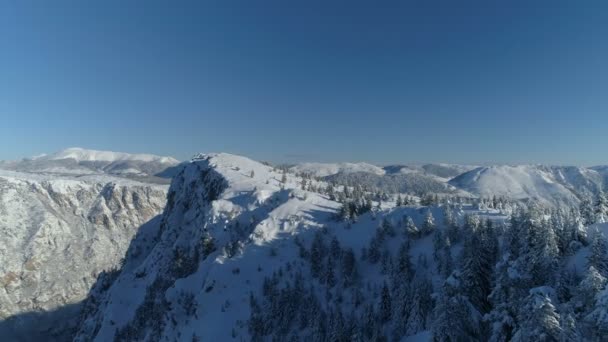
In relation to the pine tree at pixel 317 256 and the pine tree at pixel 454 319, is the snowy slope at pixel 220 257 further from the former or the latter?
the pine tree at pixel 454 319

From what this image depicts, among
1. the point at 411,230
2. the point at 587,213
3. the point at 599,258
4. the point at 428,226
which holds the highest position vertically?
the point at 587,213

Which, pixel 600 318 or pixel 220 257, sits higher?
pixel 600 318

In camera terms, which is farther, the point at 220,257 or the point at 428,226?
the point at 428,226

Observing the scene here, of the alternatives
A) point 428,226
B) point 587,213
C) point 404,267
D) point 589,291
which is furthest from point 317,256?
point 589,291

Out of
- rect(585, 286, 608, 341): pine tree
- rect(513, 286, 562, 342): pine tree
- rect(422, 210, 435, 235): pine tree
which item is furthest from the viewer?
rect(422, 210, 435, 235): pine tree

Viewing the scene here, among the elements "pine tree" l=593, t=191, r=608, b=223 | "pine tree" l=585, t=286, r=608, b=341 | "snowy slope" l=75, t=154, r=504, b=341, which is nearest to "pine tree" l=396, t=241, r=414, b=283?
"snowy slope" l=75, t=154, r=504, b=341

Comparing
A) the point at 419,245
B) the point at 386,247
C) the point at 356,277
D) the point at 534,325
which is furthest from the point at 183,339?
the point at 534,325

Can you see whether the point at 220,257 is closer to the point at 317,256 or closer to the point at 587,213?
the point at 317,256

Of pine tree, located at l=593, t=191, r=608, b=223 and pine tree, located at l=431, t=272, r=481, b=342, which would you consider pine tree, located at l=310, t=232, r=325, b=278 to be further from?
pine tree, located at l=593, t=191, r=608, b=223

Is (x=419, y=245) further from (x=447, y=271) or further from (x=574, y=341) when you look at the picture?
(x=574, y=341)
